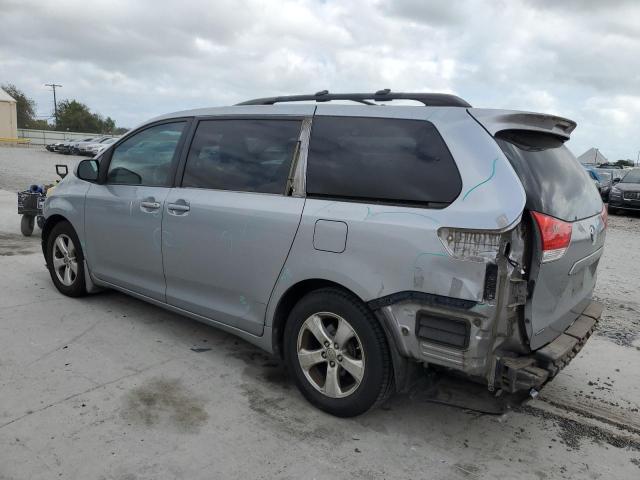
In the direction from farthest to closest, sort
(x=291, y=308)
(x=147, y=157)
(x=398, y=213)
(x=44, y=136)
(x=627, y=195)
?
(x=44, y=136) → (x=627, y=195) → (x=147, y=157) → (x=291, y=308) → (x=398, y=213)

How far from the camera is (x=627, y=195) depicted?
17.1 meters

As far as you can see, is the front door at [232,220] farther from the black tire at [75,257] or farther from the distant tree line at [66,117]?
the distant tree line at [66,117]

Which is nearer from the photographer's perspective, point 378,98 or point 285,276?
point 285,276

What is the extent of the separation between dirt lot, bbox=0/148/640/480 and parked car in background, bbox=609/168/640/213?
47.5 ft

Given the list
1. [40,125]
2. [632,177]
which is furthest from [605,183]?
[40,125]

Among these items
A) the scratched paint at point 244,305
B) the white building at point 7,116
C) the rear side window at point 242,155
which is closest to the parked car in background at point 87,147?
the white building at point 7,116

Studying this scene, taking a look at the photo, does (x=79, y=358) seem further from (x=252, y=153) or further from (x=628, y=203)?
(x=628, y=203)

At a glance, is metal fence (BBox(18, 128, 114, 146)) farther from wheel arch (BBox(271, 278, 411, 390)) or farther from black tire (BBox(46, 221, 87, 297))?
wheel arch (BBox(271, 278, 411, 390))

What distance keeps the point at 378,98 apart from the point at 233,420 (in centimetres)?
222

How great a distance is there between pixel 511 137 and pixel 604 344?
8.99ft

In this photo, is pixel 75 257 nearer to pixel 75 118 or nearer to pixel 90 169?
pixel 90 169

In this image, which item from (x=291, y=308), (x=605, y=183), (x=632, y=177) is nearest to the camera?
(x=291, y=308)

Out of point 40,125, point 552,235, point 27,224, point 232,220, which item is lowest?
point 27,224

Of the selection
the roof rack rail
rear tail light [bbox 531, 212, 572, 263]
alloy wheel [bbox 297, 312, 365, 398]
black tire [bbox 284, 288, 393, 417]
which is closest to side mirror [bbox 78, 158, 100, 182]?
the roof rack rail
